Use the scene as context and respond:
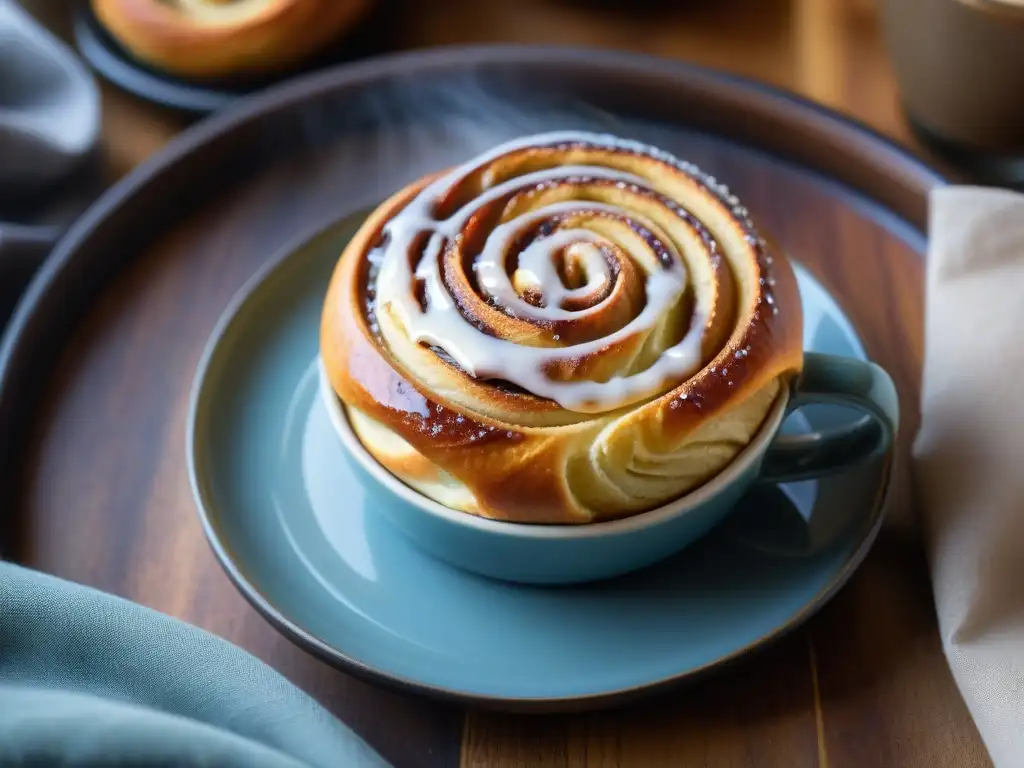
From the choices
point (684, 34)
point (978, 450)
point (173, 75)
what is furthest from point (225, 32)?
point (978, 450)

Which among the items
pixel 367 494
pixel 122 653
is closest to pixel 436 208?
pixel 367 494

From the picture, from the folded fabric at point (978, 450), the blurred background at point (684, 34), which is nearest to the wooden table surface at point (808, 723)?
the folded fabric at point (978, 450)

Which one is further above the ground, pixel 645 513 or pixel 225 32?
pixel 225 32

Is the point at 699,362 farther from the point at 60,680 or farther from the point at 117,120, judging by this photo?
the point at 117,120

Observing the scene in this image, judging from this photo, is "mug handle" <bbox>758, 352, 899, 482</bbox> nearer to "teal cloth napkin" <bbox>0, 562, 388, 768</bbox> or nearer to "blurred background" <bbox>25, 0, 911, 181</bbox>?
"teal cloth napkin" <bbox>0, 562, 388, 768</bbox>

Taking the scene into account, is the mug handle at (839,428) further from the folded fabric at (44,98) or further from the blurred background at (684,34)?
the folded fabric at (44,98)

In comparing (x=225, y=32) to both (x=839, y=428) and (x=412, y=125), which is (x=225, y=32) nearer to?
(x=412, y=125)
